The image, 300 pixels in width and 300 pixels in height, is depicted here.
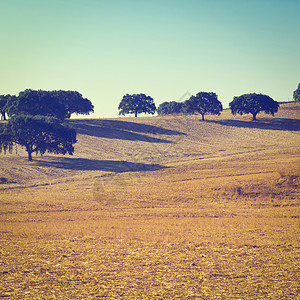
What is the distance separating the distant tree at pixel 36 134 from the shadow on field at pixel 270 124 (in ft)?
170

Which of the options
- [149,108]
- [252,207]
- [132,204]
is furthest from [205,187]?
[149,108]

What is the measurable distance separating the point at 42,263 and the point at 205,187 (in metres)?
19.6

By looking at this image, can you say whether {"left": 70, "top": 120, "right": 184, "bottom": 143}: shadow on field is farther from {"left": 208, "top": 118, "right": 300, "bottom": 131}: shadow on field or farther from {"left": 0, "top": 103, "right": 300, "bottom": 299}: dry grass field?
{"left": 208, "top": 118, "right": 300, "bottom": 131}: shadow on field

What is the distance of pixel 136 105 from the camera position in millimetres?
106375

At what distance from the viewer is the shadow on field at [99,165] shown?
41.9 metres

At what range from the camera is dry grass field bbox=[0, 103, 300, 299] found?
1154cm

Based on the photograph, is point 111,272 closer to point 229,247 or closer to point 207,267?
point 207,267

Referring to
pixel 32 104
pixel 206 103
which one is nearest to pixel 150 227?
pixel 32 104

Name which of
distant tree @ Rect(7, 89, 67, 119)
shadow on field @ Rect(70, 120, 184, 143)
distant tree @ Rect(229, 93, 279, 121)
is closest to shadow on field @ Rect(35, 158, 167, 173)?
shadow on field @ Rect(70, 120, 184, 143)

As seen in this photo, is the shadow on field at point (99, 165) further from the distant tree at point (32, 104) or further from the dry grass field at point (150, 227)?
the distant tree at point (32, 104)

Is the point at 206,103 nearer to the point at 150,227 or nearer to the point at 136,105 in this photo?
the point at 136,105

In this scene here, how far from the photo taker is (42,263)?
44.5 ft

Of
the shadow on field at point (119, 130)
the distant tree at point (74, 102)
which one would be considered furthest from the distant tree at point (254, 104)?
the distant tree at point (74, 102)

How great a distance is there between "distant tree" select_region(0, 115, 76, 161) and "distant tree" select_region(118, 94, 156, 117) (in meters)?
59.3
